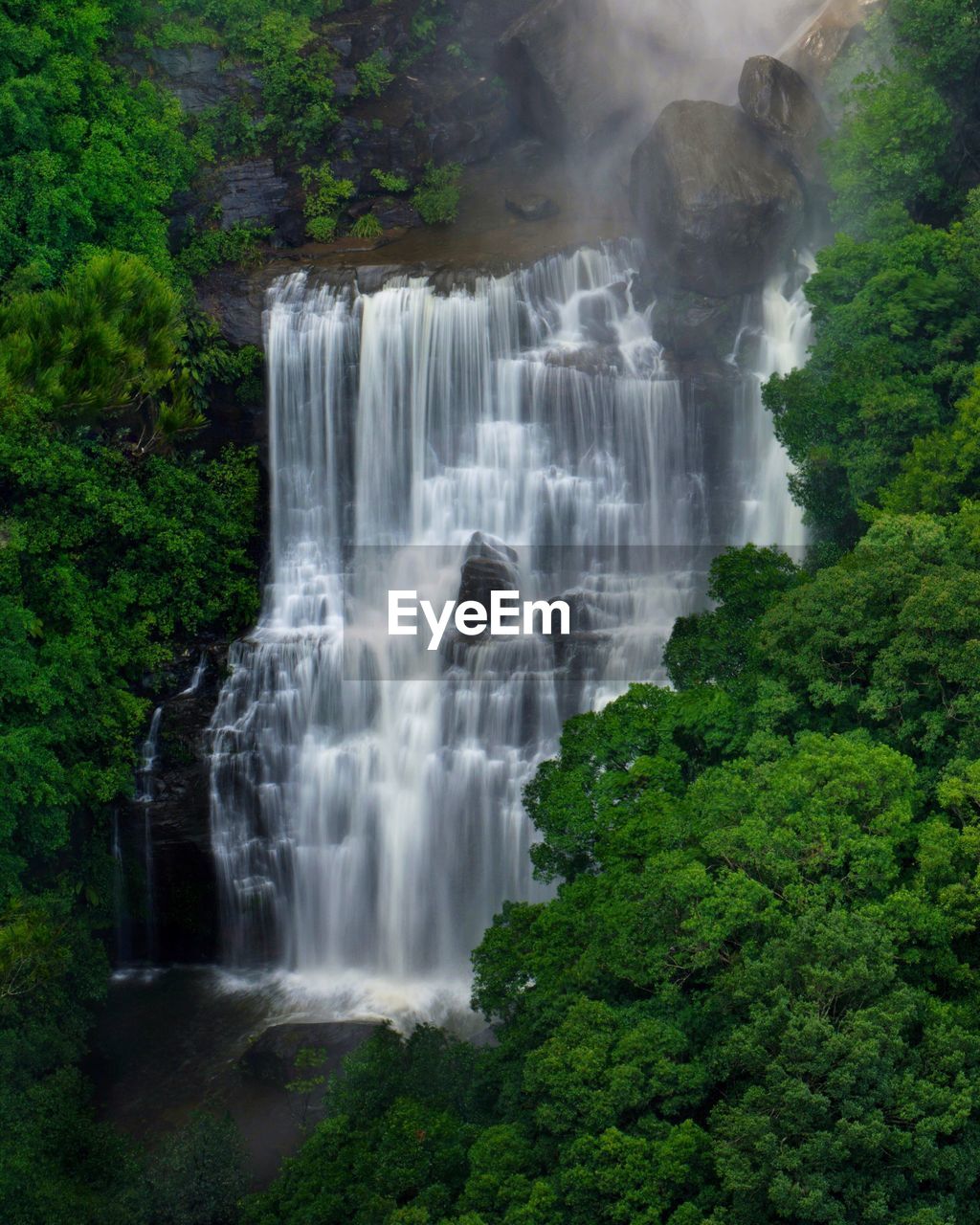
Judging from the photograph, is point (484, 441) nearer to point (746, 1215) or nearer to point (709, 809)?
point (709, 809)

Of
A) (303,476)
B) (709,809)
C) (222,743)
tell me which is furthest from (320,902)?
(709,809)

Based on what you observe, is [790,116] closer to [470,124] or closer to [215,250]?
[470,124]

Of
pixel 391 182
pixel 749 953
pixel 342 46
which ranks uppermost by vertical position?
pixel 342 46

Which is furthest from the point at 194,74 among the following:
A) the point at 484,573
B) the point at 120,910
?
the point at 120,910

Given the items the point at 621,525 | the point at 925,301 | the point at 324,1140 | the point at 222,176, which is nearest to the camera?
the point at 324,1140

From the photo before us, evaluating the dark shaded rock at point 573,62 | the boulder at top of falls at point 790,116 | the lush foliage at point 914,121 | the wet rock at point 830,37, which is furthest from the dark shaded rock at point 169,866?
the wet rock at point 830,37

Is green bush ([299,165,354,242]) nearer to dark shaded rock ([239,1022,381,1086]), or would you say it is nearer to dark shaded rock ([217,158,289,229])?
dark shaded rock ([217,158,289,229])
